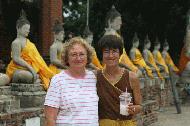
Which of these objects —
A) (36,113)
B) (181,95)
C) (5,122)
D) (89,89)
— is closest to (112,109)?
(89,89)

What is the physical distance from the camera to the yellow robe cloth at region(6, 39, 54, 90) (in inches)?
340

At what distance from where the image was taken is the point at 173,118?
13.9 m

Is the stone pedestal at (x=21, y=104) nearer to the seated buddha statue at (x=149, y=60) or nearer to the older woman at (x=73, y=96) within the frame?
the older woman at (x=73, y=96)

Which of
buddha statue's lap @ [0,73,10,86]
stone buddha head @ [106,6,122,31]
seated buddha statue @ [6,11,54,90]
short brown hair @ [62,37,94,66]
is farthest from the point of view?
stone buddha head @ [106,6,122,31]

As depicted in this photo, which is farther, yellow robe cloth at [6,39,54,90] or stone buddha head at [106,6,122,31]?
stone buddha head at [106,6,122,31]

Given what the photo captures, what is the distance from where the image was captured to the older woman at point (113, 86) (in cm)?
406

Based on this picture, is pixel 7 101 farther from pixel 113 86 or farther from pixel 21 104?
pixel 113 86

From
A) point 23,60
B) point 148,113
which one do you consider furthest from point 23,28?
point 148,113

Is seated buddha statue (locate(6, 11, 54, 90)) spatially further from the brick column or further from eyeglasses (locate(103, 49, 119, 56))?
the brick column

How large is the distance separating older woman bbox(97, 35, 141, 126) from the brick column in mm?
10393

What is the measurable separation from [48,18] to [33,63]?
5733mm

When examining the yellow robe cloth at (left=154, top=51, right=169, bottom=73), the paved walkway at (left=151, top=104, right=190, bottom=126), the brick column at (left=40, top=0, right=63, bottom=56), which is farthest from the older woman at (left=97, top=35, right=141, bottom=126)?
the yellow robe cloth at (left=154, top=51, right=169, bottom=73)

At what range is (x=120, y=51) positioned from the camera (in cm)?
412

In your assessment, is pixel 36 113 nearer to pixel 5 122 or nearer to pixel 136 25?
pixel 5 122
